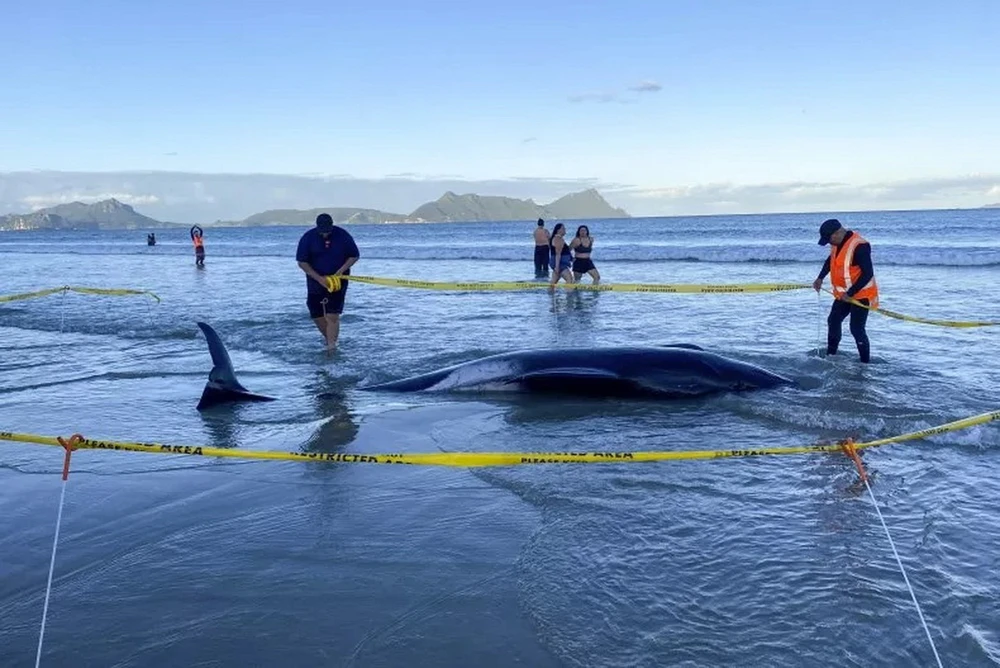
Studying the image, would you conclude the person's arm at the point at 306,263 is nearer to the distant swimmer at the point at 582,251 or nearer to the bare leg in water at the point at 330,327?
the bare leg in water at the point at 330,327

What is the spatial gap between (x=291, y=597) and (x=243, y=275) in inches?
1163

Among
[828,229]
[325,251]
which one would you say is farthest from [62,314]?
[828,229]

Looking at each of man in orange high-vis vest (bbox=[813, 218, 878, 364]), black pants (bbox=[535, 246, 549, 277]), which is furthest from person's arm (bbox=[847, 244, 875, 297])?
black pants (bbox=[535, 246, 549, 277])

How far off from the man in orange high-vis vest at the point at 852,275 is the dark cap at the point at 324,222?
6.39m

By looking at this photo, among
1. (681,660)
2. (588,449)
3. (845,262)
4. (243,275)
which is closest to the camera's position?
(681,660)

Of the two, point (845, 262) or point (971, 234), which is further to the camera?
point (971, 234)

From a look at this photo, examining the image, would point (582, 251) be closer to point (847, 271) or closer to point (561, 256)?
point (561, 256)

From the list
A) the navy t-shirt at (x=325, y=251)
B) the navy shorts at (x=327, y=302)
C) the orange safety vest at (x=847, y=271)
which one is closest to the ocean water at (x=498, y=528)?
the orange safety vest at (x=847, y=271)

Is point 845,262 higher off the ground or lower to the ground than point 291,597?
higher

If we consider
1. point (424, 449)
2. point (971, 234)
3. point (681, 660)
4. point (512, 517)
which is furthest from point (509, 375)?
point (971, 234)

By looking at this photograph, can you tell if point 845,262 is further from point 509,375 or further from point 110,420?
point 110,420

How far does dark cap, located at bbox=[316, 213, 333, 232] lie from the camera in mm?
10984

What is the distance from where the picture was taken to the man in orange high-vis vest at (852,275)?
10008mm

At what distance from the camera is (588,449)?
661cm
